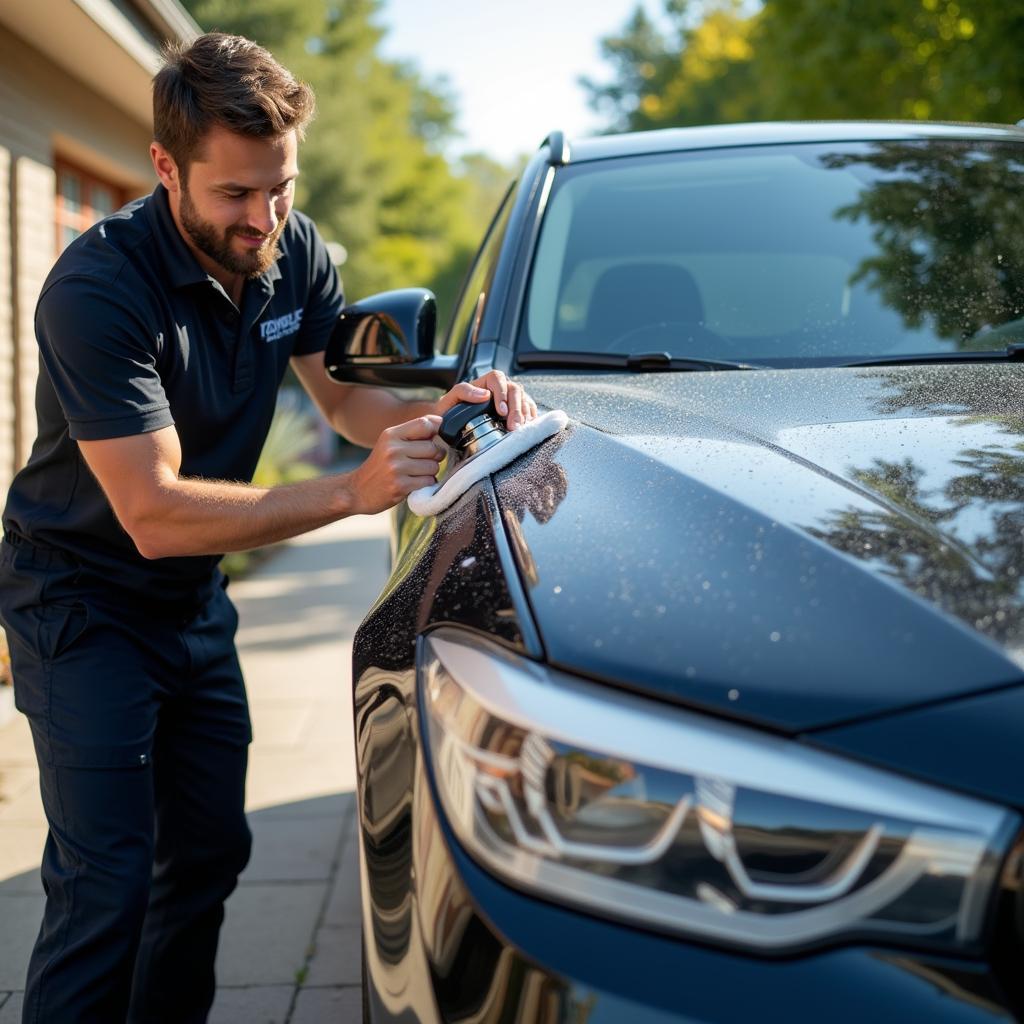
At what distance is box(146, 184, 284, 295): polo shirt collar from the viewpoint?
92.1 inches

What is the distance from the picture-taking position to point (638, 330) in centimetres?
250

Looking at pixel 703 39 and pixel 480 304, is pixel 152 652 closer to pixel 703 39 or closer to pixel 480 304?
pixel 480 304

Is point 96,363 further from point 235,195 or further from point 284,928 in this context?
point 284,928

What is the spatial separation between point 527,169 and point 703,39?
35.4 meters

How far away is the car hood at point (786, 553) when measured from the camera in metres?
1.11

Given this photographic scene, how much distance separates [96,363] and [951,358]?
1451 millimetres

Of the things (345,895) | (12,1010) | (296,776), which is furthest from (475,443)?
(296,776)

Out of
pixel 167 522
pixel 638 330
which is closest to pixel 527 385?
pixel 638 330

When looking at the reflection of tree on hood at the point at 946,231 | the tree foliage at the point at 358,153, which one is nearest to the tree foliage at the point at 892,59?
the reflection of tree on hood at the point at 946,231

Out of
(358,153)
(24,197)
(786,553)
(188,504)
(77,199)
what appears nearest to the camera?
(786,553)

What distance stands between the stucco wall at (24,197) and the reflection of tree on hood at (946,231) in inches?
225

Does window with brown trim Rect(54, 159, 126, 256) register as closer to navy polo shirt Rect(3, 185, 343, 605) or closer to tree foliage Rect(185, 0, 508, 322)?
navy polo shirt Rect(3, 185, 343, 605)

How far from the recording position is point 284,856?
3682 millimetres

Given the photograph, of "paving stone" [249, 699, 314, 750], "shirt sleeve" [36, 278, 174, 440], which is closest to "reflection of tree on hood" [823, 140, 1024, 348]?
"shirt sleeve" [36, 278, 174, 440]
